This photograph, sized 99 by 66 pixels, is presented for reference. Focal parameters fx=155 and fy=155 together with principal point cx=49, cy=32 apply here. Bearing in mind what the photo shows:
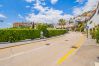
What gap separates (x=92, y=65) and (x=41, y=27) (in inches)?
1183

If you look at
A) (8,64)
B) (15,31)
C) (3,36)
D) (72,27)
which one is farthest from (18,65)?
(72,27)

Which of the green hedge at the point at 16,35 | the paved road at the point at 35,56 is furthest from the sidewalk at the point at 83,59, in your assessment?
the green hedge at the point at 16,35

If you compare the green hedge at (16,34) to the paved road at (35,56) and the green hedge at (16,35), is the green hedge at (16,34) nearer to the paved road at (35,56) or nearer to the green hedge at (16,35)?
the green hedge at (16,35)

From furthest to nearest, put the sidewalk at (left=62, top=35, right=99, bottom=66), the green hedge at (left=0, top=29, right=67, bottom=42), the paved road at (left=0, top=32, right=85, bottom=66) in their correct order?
1. the green hedge at (left=0, top=29, right=67, bottom=42)
2. the sidewalk at (left=62, top=35, right=99, bottom=66)
3. the paved road at (left=0, top=32, right=85, bottom=66)

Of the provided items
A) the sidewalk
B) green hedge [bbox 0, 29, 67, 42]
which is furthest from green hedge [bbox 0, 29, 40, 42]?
the sidewalk

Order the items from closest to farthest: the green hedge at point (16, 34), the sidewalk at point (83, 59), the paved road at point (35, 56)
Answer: the paved road at point (35, 56) → the sidewalk at point (83, 59) → the green hedge at point (16, 34)

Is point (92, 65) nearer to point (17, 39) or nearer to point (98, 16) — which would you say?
point (17, 39)

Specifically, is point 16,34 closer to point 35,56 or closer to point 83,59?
point 35,56

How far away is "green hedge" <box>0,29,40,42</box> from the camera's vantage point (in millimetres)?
23156

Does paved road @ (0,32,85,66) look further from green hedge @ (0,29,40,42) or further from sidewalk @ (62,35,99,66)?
green hedge @ (0,29,40,42)

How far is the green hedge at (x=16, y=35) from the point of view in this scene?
912 inches

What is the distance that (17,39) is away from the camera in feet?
86.7

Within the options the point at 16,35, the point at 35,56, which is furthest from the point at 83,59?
the point at 16,35

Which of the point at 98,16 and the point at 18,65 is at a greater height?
the point at 98,16
